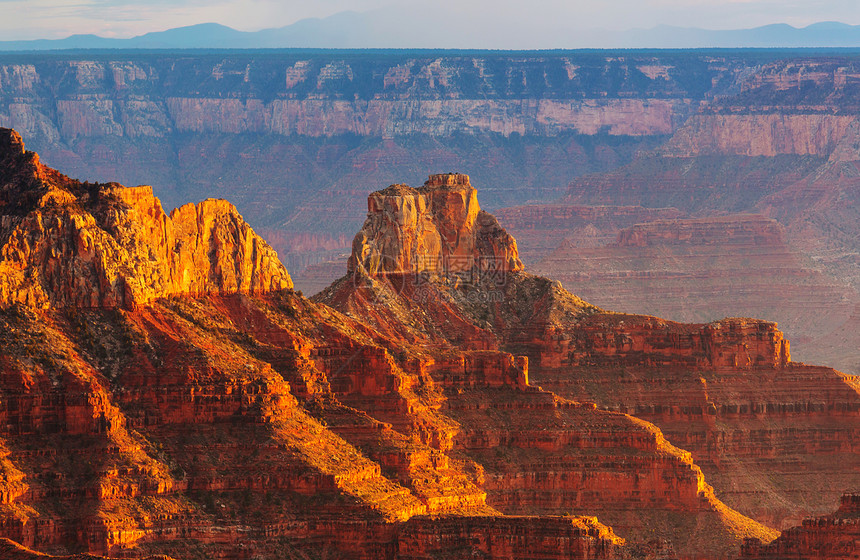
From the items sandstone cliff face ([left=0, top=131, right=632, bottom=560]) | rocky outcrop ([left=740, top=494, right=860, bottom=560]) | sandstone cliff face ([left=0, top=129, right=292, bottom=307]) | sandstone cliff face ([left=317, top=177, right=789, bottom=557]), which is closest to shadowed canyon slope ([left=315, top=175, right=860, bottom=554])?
sandstone cliff face ([left=317, top=177, right=789, bottom=557])

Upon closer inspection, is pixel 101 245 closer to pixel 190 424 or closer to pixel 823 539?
pixel 190 424

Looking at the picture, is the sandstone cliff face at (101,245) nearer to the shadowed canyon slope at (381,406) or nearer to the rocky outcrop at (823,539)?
the shadowed canyon slope at (381,406)

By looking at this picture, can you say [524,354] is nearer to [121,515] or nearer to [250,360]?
[250,360]

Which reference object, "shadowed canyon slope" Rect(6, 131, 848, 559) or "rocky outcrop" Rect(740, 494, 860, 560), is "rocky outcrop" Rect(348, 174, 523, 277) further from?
"rocky outcrop" Rect(740, 494, 860, 560)

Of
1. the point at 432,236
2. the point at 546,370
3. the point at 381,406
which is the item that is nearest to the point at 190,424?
the point at 381,406

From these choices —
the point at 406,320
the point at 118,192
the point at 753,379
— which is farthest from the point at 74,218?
Result: the point at 753,379

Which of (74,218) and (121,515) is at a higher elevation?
(74,218)
